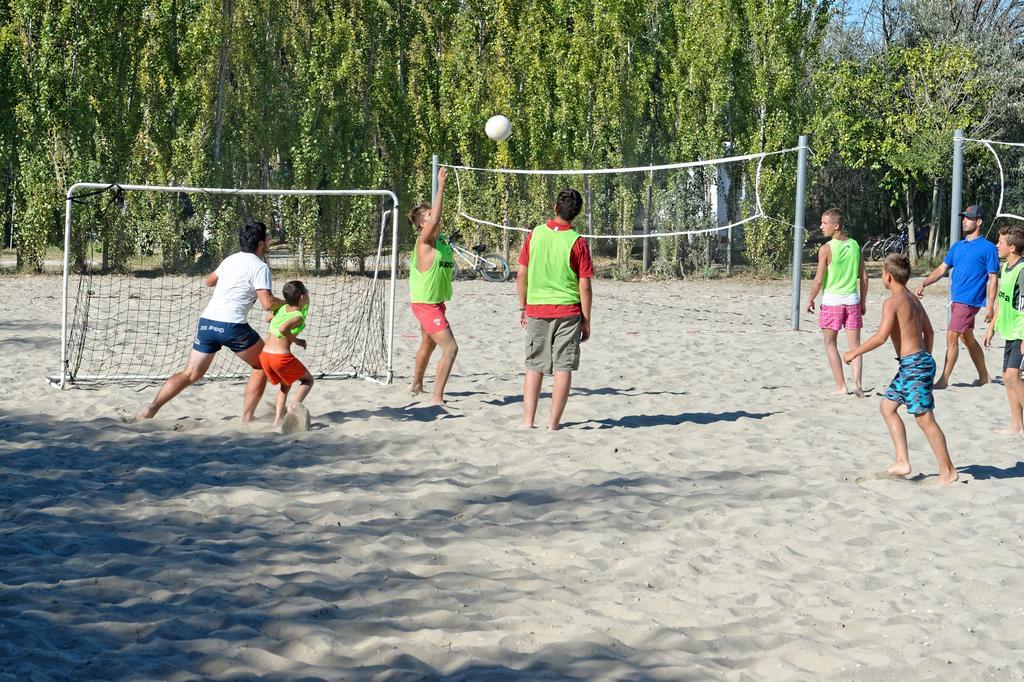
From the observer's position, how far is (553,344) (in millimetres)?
7504

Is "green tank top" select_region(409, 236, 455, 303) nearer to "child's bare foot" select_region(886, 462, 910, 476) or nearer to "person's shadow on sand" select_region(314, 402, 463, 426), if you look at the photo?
"person's shadow on sand" select_region(314, 402, 463, 426)

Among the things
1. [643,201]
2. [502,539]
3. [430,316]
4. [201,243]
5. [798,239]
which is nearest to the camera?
[502,539]

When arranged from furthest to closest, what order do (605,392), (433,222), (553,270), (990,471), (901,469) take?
(605,392) < (433,222) < (553,270) < (990,471) < (901,469)

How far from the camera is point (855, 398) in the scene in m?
9.01

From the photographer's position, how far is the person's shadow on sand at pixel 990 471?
22.2ft

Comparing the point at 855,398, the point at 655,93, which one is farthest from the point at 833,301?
the point at 655,93

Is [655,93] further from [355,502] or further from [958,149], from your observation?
[355,502]

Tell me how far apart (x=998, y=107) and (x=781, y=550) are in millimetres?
23335

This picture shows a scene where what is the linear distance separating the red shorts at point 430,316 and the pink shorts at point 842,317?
2.89 m

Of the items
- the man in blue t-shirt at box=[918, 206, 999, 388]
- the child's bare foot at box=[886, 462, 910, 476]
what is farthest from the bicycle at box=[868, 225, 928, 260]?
the child's bare foot at box=[886, 462, 910, 476]

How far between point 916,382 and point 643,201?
688 inches

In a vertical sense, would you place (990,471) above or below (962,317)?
below

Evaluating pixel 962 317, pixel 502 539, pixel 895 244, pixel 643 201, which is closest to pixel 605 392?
pixel 962 317

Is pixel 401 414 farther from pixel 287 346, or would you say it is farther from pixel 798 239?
pixel 798 239
